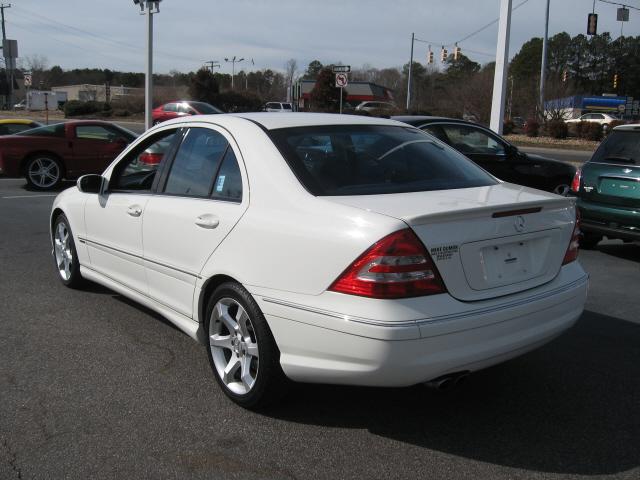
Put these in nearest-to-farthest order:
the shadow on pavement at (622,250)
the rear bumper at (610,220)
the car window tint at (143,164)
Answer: the car window tint at (143,164)
the rear bumper at (610,220)
the shadow on pavement at (622,250)

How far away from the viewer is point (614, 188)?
7.42 m

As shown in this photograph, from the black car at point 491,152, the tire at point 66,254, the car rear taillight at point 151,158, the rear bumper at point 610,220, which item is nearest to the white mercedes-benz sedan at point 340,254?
the car rear taillight at point 151,158

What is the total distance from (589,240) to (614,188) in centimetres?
112

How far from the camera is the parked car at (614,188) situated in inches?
284

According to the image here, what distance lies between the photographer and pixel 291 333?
3223 millimetres

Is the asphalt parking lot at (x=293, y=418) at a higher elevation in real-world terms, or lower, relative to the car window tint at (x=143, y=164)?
lower

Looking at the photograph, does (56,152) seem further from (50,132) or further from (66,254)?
(66,254)

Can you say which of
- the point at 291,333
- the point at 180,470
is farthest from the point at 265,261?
the point at 180,470

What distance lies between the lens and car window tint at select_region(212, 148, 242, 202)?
376 cm

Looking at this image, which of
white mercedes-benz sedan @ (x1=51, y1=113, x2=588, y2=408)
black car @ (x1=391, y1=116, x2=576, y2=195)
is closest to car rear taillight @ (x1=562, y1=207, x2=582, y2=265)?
white mercedes-benz sedan @ (x1=51, y1=113, x2=588, y2=408)

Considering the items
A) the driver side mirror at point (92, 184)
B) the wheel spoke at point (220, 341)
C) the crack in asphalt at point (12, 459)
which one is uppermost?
the driver side mirror at point (92, 184)

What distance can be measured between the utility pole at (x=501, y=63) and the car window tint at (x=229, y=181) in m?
14.0

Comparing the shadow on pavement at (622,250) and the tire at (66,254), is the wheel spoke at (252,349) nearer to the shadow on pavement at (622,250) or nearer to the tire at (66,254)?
the tire at (66,254)

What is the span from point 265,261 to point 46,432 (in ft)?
4.55
